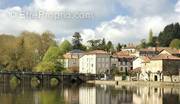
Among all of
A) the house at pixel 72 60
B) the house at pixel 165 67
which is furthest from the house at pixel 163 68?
the house at pixel 72 60

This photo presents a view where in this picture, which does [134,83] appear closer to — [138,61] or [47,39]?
[138,61]

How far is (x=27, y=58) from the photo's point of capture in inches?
5625

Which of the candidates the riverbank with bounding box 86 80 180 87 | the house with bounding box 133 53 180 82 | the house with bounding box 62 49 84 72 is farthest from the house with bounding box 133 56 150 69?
the house with bounding box 62 49 84 72

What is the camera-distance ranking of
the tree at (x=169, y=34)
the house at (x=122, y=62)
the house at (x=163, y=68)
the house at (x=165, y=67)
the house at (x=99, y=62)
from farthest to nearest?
the tree at (x=169, y=34), the house at (x=122, y=62), the house at (x=99, y=62), the house at (x=165, y=67), the house at (x=163, y=68)

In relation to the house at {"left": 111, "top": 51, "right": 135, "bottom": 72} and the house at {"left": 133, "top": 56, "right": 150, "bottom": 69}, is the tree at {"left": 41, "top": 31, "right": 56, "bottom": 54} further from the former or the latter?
the house at {"left": 133, "top": 56, "right": 150, "bottom": 69}

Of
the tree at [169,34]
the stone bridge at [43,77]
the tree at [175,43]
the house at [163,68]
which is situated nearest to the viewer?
the house at [163,68]

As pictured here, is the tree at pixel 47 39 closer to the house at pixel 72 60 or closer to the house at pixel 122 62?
the house at pixel 122 62

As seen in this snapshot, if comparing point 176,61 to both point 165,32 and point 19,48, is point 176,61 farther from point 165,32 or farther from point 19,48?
point 165,32

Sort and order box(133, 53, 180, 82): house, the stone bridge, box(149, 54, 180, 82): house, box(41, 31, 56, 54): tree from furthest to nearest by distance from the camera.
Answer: box(41, 31, 56, 54): tree < the stone bridge < box(149, 54, 180, 82): house < box(133, 53, 180, 82): house

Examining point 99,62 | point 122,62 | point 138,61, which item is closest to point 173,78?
point 138,61

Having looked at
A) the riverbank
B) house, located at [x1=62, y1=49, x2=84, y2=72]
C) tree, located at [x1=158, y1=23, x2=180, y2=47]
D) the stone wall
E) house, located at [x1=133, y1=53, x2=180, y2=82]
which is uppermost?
tree, located at [x1=158, y1=23, x2=180, y2=47]

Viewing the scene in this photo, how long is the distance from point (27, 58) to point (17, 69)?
13.3 ft

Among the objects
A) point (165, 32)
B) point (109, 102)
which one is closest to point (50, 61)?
point (165, 32)

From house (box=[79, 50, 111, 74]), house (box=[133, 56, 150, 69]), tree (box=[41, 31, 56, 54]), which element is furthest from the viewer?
tree (box=[41, 31, 56, 54])
